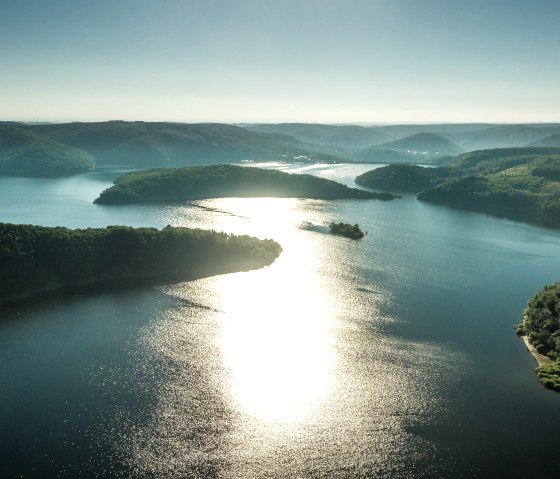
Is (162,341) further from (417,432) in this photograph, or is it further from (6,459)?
(417,432)

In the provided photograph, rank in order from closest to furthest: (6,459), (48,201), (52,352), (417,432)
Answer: (6,459), (417,432), (52,352), (48,201)

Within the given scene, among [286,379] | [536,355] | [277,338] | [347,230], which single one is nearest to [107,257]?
[277,338]

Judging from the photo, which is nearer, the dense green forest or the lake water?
the lake water

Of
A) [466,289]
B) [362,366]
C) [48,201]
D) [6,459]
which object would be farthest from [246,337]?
[48,201]

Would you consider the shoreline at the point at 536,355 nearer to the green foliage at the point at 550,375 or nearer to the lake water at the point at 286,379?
the lake water at the point at 286,379

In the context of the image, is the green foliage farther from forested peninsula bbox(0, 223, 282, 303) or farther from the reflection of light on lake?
forested peninsula bbox(0, 223, 282, 303)

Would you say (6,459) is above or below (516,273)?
below

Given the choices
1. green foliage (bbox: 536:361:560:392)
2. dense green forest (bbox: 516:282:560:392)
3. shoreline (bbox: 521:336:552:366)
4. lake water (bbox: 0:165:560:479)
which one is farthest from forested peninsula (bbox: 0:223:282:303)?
green foliage (bbox: 536:361:560:392)
